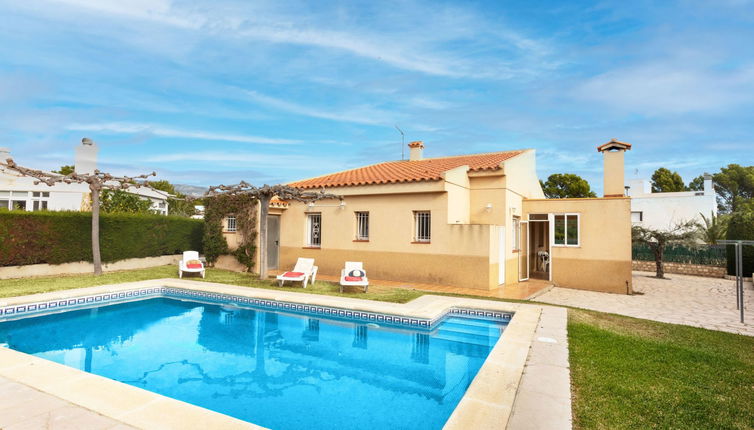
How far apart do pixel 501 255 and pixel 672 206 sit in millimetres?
30763

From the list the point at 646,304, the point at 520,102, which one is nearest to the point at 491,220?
the point at 646,304

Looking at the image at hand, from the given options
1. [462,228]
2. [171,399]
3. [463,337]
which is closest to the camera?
[171,399]

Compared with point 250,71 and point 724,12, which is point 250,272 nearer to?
point 250,71

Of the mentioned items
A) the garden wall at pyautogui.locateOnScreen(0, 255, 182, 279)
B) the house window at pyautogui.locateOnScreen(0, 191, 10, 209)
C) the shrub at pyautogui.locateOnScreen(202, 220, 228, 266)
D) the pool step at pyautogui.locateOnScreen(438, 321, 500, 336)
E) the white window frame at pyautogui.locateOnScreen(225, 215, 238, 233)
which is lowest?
the pool step at pyautogui.locateOnScreen(438, 321, 500, 336)

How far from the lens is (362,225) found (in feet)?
58.4

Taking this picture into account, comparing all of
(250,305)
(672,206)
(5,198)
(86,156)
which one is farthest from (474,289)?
(672,206)

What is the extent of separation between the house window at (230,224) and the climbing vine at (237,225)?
10.7 inches

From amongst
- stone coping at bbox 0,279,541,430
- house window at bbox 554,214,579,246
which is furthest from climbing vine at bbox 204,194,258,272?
house window at bbox 554,214,579,246

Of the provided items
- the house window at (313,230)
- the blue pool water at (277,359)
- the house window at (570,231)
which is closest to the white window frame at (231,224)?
the house window at (313,230)

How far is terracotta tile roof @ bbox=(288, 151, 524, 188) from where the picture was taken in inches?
645

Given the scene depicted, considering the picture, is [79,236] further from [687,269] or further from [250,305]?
[687,269]

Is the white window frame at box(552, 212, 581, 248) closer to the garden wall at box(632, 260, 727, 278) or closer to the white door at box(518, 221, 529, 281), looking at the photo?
the white door at box(518, 221, 529, 281)

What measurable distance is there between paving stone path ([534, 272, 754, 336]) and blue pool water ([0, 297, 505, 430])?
16.6 feet

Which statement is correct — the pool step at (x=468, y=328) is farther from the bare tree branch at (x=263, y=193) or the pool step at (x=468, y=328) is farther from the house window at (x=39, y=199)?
the house window at (x=39, y=199)
